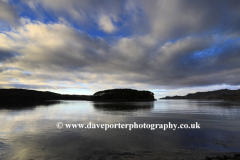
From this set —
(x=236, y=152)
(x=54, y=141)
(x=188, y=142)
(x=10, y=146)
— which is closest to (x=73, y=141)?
(x=54, y=141)

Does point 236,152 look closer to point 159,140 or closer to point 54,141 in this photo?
point 159,140

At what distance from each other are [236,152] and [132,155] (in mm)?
13300

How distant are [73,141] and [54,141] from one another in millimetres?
3101

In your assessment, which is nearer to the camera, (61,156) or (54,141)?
(61,156)

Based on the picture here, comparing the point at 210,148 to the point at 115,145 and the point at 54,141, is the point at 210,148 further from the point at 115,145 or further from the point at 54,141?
the point at 54,141

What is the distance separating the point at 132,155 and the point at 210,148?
11341mm

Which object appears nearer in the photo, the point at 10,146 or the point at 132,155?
the point at 132,155

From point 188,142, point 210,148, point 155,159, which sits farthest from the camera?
point 188,142

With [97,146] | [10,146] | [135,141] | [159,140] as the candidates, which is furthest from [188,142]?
[10,146]

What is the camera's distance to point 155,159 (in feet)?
46.8

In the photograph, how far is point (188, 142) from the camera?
65.8 feet

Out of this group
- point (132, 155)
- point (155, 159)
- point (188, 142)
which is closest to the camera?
point (155, 159)

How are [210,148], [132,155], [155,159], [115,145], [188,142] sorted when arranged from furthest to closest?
[188,142] → [115,145] → [210,148] → [132,155] → [155,159]

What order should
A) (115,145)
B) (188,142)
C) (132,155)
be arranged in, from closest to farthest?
1. (132,155)
2. (115,145)
3. (188,142)
